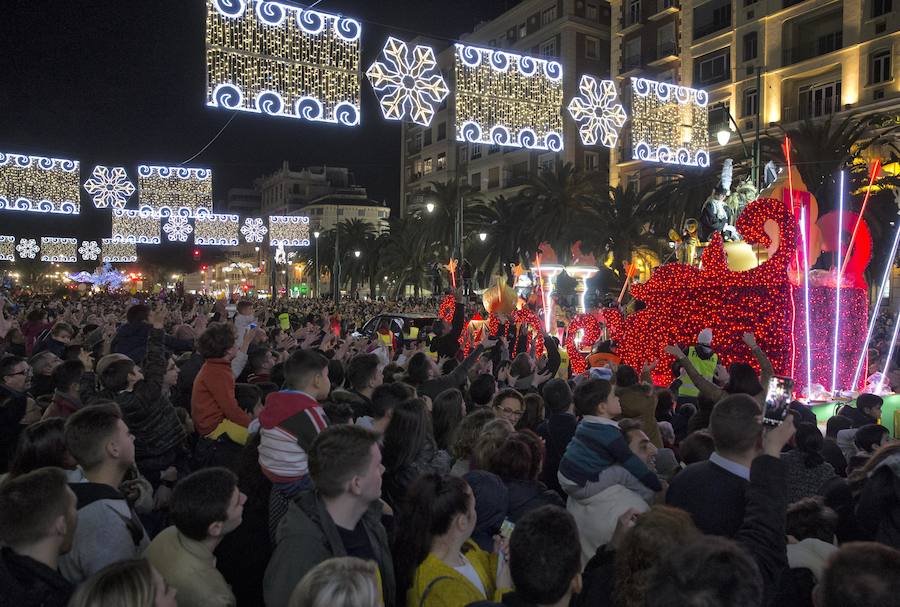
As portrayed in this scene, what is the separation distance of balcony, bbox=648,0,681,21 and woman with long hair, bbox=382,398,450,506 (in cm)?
4678

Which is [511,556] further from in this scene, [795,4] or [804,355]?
[795,4]

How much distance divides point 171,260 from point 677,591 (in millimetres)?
82893

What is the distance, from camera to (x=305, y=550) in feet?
9.34

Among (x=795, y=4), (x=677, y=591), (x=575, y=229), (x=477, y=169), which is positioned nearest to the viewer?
(x=677, y=591)

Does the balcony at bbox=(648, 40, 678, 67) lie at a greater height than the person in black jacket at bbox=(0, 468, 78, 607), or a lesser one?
greater

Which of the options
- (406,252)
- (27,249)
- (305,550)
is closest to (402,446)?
(305,550)

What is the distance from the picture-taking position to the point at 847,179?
70.8 ft

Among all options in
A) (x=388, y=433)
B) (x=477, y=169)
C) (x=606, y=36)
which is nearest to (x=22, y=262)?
(x=477, y=169)

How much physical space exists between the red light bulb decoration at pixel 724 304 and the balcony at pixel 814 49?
28.5 metres

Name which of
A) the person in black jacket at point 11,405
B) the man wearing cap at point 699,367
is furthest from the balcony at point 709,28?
the person in black jacket at point 11,405

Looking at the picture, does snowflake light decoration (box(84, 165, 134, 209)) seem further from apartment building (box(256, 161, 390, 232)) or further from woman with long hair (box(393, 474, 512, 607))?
apartment building (box(256, 161, 390, 232))

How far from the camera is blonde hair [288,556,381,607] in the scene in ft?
7.16

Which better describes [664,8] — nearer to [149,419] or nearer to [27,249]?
[27,249]

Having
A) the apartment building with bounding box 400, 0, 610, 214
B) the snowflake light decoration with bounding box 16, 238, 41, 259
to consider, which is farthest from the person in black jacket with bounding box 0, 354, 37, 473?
the apartment building with bounding box 400, 0, 610, 214
